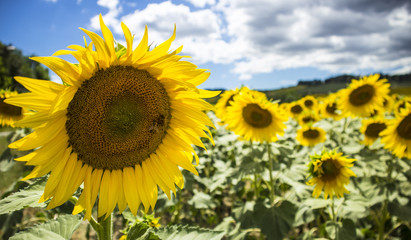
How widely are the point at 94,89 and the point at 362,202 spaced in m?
2.97

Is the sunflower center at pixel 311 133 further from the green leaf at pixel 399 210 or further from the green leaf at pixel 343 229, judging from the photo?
the green leaf at pixel 343 229

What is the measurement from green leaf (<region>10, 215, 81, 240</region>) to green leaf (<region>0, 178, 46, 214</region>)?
169 mm

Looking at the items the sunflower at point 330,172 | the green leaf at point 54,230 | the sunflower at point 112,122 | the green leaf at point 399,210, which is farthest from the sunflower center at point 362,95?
the green leaf at point 54,230

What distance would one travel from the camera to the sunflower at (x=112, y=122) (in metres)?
1.15

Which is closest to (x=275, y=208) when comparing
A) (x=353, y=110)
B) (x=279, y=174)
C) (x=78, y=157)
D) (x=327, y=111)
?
(x=279, y=174)

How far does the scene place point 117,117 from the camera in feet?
4.57

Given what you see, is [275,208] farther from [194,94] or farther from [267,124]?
[194,94]

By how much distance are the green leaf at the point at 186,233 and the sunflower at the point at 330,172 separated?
5.68 ft

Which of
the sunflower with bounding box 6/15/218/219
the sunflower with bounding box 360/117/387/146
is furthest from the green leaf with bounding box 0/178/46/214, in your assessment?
the sunflower with bounding box 360/117/387/146

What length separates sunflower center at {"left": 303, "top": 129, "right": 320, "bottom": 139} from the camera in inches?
205

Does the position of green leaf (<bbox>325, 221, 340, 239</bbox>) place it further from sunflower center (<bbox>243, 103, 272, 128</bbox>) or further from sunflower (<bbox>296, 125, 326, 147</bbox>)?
sunflower (<bbox>296, 125, 326, 147</bbox>)

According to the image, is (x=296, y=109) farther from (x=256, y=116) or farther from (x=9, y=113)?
(x=9, y=113)

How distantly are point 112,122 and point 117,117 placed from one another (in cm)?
4

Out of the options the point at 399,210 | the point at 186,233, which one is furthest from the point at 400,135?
the point at 186,233
